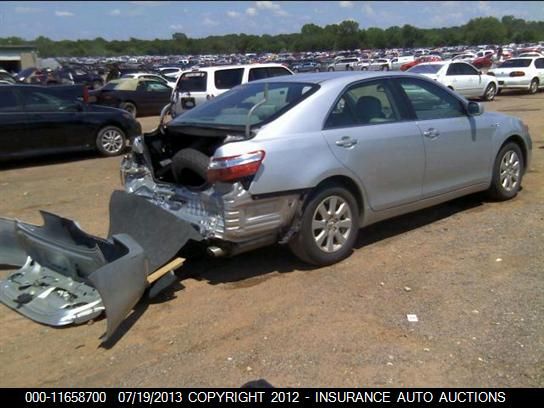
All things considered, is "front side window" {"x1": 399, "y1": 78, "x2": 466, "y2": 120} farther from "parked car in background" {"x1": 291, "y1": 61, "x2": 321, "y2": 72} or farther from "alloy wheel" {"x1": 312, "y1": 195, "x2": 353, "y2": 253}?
"parked car in background" {"x1": 291, "y1": 61, "x2": 321, "y2": 72}

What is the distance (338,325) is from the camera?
3795 millimetres

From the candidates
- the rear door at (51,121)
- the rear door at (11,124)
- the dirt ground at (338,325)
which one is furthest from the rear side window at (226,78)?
the dirt ground at (338,325)

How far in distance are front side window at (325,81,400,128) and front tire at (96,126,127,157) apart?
283 inches

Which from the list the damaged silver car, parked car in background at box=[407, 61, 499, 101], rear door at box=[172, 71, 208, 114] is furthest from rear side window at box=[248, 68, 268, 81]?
the damaged silver car

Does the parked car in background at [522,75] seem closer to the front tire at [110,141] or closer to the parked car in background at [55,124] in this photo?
the parked car in background at [55,124]

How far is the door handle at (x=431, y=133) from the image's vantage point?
5.38 m

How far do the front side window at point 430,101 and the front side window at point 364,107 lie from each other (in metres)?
0.29

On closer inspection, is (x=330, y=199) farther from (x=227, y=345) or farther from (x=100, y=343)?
(x=100, y=343)

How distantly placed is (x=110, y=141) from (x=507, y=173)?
756 cm

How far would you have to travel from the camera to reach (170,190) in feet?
16.1

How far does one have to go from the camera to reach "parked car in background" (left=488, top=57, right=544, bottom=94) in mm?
23578

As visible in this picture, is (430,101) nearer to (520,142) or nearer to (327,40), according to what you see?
(520,142)

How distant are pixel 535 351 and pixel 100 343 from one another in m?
2.69
